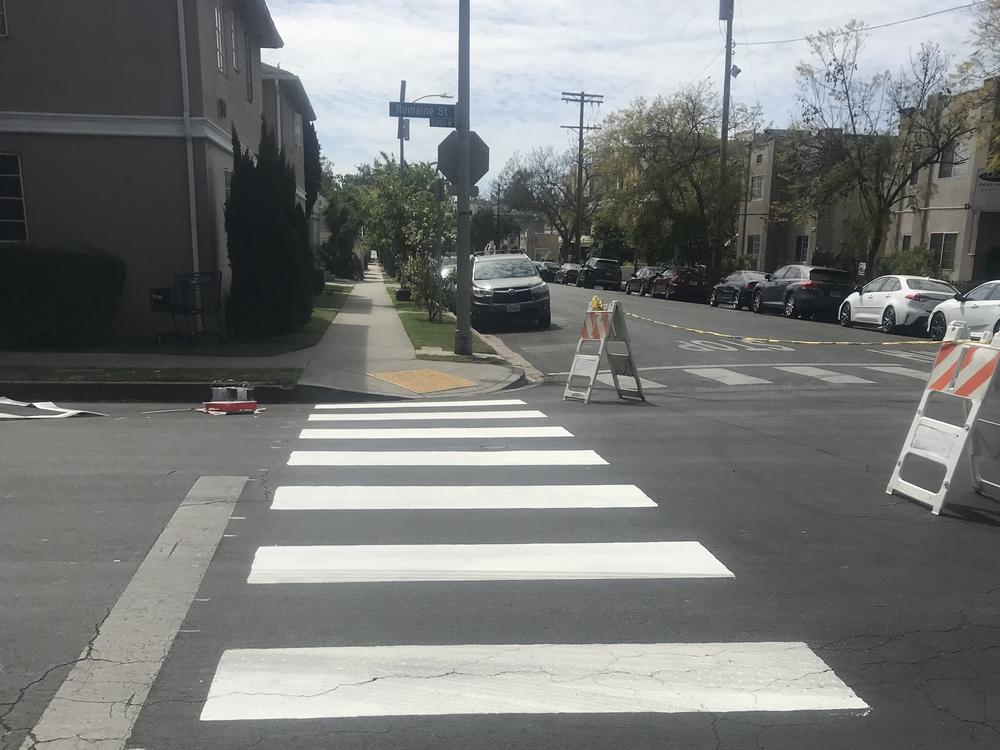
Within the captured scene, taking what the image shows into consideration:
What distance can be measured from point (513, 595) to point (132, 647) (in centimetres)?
180

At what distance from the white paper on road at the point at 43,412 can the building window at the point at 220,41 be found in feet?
27.7

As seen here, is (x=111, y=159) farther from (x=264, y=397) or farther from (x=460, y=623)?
(x=460, y=623)

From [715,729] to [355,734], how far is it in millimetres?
1337

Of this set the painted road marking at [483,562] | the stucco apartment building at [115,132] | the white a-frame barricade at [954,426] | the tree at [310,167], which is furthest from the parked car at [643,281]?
the painted road marking at [483,562]

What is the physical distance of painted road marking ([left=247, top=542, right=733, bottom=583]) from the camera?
4656 millimetres

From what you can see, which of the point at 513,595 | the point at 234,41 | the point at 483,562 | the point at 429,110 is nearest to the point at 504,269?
the point at 429,110

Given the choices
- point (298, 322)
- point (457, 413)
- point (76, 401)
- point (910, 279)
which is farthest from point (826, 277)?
point (76, 401)

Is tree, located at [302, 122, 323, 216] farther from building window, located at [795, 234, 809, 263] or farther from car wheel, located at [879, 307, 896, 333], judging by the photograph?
building window, located at [795, 234, 809, 263]

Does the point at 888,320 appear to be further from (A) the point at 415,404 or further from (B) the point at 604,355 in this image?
(A) the point at 415,404

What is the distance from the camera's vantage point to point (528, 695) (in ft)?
11.3

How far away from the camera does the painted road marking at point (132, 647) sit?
3139 mm

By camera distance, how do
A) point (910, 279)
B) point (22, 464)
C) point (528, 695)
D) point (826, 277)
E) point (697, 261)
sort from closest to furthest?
point (528, 695) < point (22, 464) < point (910, 279) < point (826, 277) < point (697, 261)

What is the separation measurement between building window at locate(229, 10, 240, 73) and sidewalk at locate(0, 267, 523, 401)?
6.70 m

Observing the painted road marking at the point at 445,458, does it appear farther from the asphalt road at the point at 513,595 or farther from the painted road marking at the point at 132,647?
the painted road marking at the point at 132,647
